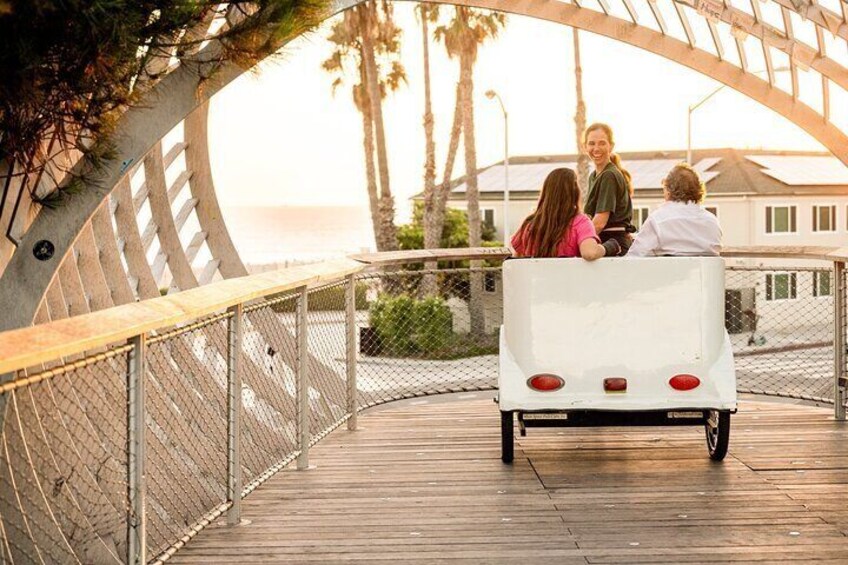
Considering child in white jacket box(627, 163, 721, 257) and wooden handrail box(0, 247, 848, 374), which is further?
child in white jacket box(627, 163, 721, 257)

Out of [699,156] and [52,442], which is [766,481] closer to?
[52,442]

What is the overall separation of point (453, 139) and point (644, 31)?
21.7m

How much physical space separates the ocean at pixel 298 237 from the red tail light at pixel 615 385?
8887 centimetres

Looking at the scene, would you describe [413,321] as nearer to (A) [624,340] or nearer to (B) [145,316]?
(A) [624,340]

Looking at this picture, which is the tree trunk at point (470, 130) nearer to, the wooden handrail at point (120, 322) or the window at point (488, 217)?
the window at point (488, 217)

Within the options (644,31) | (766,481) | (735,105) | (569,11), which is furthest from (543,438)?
(735,105)

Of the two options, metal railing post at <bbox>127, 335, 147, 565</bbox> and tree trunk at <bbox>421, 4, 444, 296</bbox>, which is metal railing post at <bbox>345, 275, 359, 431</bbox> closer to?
metal railing post at <bbox>127, 335, 147, 565</bbox>

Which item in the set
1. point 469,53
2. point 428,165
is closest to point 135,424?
point 469,53

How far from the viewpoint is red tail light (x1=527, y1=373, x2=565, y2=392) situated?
678 cm

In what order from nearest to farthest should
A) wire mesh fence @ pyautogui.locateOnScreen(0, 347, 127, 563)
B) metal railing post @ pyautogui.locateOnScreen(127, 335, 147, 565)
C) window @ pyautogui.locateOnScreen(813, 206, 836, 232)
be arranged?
metal railing post @ pyautogui.locateOnScreen(127, 335, 147, 565)
wire mesh fence @ pyautogui.locateOnScreen(0, 347, 127, 563)
window @ pyautogui.locateOnScreen(813, 206, 836, 232)

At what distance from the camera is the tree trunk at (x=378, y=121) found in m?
37.7

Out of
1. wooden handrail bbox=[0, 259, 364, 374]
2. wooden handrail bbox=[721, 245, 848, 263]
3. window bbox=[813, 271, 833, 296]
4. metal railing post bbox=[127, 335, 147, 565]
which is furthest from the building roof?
metal railing post bbox=[127, 335, 147, 565]

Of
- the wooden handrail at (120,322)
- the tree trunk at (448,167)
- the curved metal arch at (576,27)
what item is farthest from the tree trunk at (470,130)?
the wooden handrail at (120,322)

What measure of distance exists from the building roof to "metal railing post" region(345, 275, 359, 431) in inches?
A: 1767
